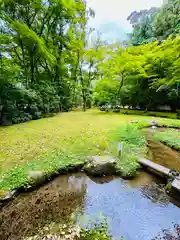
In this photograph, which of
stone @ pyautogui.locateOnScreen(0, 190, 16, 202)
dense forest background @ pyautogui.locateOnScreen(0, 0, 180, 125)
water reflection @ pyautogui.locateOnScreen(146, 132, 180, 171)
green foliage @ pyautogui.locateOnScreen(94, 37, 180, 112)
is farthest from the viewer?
green foliage @ pyautogui.locateOnScreen(94, 37, 180, 112)

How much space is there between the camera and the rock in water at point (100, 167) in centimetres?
321

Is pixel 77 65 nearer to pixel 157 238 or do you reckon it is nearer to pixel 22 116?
pixel 22 116

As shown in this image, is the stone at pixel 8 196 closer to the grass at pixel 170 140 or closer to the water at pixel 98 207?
the water at pixel 98 207

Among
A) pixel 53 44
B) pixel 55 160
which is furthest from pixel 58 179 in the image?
pixel 53 44

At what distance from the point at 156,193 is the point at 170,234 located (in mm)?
840

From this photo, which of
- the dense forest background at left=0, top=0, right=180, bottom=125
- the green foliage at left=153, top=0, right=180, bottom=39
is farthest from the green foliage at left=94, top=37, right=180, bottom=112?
the green foliage at left=153, top=0, right=180, bottom=39

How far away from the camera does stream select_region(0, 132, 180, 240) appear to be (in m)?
1.91

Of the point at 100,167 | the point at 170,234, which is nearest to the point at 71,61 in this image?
the point at 100,167

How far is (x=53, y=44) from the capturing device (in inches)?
514

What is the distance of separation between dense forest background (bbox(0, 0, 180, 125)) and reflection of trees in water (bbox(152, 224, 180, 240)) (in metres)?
7.68

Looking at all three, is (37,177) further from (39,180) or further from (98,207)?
(98,207)

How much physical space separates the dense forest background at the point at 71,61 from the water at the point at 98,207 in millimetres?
6247

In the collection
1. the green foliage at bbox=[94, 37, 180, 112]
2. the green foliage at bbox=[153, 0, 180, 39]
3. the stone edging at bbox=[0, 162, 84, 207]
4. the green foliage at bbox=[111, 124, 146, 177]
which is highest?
the green foliage at bbox=[153, 0, 180, 39]

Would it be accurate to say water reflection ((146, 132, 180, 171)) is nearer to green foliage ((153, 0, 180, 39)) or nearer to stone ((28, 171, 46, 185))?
stone ((28, 171, 46, 185))
